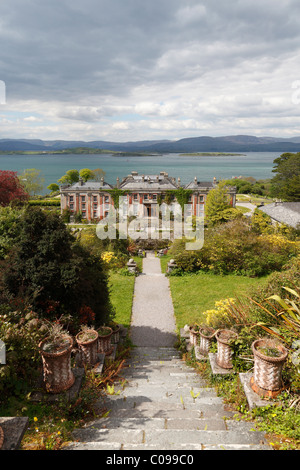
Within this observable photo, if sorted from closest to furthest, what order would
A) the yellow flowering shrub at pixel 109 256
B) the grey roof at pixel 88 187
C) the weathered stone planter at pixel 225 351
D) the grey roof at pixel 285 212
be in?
1. the weathered stone planter at pixel 225 351
2. the yellow flowering shrub at pixel 109 256
3. the grey roof at pixel 285 212
4. the grey roof at pixel 88 187

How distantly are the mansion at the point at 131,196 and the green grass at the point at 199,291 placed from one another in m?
22.7

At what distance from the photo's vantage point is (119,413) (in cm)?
452

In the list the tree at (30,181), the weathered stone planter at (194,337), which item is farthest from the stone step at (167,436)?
the tree at (30,181)

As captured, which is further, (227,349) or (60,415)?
(227,349)

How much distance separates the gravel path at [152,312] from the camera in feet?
34.7

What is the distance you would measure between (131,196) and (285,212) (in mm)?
18885

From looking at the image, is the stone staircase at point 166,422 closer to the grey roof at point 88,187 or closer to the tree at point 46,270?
the tree at point 46,270

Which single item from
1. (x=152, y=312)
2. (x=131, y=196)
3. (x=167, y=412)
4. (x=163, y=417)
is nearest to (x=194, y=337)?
(x=167, y=412)

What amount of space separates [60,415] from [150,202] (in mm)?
35443

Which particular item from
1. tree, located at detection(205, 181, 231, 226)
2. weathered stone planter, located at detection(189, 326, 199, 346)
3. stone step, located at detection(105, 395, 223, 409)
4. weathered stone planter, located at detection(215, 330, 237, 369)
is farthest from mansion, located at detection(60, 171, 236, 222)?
stone step, located at detection(105, 395, 223, 409)

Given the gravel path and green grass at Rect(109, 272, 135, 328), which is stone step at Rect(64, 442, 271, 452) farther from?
green grass at Rect(109, 272, 135, 328)

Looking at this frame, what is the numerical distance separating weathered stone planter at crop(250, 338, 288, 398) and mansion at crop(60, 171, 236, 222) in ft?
113
